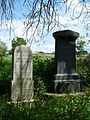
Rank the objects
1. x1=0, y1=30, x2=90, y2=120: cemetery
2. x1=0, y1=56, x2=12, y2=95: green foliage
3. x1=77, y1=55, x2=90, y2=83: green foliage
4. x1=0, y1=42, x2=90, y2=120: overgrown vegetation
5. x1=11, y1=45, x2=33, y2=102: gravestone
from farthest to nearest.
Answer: x1=77, y1=55, x2=90, y2=83: green foliage
x1=0, y1=56, x2=12, y2=95: green foliage
x1=11, y1=45, x2=33, y2=102: gravestone
x1=0, y1=30, x2=90, y2=120: cemetery
x1=0, y1=42, x2=90, y2=120: overgrown vegetation

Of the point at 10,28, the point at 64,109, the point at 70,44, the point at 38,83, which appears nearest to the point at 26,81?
the point at 38,83

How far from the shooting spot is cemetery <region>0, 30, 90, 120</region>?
8.88 m

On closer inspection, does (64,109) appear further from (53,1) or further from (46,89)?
(46,89)

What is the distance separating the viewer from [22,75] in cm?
1020

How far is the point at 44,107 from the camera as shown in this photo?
20.2 feet

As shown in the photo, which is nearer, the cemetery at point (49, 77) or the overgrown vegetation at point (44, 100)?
the overgrown vegetation at point (44, 100)

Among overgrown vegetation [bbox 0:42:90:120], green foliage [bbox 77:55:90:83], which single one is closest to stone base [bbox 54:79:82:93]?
overgrown vegetation [bbox 0:42:90:120]

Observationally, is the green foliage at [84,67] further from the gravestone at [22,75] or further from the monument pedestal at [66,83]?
the gravestone at [22,75]

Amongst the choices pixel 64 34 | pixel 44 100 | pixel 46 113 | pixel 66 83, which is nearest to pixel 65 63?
pixel 66 83

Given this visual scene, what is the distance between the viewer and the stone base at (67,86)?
38.7 feet

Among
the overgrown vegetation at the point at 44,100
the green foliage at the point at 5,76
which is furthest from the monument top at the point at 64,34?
the green foliage at the point at 5,76

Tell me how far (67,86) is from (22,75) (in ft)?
7.89

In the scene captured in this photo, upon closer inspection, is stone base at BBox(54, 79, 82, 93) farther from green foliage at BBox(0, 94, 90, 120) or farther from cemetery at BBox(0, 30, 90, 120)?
green foliage at BBox(0, 94, 90, 120)

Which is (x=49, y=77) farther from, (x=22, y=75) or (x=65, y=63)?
(x=22, y=75)
